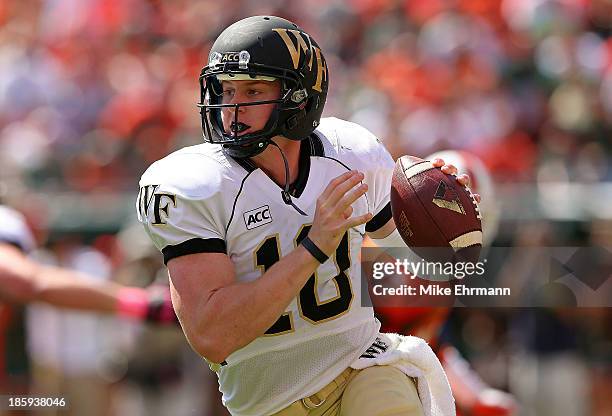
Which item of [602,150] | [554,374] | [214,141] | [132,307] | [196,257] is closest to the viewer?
[196,257]

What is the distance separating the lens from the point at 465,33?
8.36 metres

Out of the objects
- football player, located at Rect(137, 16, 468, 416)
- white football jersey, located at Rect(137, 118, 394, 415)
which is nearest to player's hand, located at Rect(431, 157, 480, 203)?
football player, located at Rect(137, 16, 468, 416)

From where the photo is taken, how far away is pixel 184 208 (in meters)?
3.21

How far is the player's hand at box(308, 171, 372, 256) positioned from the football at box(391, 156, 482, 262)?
Answer: 407 mm

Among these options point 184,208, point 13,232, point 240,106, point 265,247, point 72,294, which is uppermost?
point 240,106

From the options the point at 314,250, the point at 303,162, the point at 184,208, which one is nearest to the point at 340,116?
the point at 303,162

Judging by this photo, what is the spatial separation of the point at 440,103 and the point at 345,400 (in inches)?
188

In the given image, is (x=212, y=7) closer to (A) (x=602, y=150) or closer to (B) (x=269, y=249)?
(A) (x=602, y=150)

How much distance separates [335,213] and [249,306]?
342mm

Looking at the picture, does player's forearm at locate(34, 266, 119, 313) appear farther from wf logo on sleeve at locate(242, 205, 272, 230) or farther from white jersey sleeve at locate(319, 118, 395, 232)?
wf logo on sleeve at locate(242, 205, 272, 230)

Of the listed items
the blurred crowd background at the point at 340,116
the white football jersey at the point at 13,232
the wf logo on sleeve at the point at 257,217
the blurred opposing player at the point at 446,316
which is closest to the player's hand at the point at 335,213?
the wf logo on sleeve at the point at 257,217

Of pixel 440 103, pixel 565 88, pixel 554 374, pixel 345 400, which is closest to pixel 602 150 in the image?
pixel 565 88

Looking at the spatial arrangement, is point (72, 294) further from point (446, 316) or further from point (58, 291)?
point (446, 316)

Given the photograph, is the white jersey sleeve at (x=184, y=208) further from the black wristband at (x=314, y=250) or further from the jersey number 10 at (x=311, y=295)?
the black wristband at (x=314, y=250)
